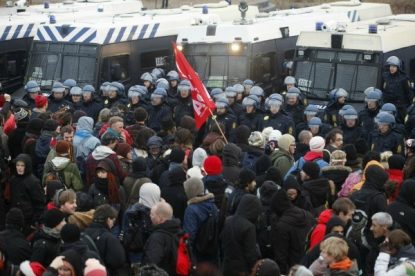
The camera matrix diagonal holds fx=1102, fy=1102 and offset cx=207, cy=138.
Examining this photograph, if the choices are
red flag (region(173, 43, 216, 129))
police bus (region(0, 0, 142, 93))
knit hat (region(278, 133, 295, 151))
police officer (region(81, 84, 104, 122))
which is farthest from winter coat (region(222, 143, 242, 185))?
police bus (region(0, 0, 142, 93))

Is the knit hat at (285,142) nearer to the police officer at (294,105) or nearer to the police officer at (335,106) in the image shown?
the police officer at (335,106)

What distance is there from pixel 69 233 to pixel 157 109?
8.81 metres

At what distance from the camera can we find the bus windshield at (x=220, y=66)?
20.5m

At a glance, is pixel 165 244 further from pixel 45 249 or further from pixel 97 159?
pixel 97 159

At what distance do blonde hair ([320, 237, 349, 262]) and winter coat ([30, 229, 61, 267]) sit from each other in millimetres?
2490

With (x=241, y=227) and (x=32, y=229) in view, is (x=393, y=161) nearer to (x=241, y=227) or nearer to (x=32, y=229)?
(x=241, y=227)

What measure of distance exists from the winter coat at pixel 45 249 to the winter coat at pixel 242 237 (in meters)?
1.69

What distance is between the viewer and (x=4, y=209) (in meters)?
13.5

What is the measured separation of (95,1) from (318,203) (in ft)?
55.9

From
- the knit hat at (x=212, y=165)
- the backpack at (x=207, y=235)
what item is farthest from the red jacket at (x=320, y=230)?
the knit hat at (x=212, y=165)

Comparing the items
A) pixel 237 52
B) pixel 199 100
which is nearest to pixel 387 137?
pixel 199 100

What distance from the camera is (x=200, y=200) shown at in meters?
11.4

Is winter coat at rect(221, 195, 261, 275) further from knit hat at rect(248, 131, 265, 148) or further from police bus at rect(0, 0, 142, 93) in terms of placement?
police bus at rect(0, 0, 142, 93)

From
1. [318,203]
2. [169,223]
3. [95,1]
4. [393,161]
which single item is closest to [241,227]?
[169,223]
